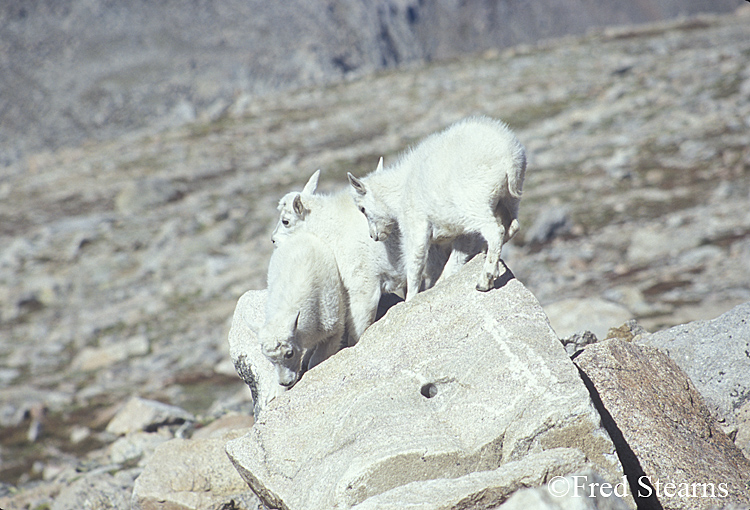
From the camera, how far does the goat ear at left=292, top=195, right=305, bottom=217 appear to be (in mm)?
7059

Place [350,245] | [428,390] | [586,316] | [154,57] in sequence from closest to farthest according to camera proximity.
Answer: [428,390]
[350,245]
[586,316]
[154,57]

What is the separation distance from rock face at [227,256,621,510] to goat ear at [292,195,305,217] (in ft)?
5.22

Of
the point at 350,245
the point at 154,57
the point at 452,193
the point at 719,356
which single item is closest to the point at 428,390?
the point at 350,245

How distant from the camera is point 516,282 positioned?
654 cm

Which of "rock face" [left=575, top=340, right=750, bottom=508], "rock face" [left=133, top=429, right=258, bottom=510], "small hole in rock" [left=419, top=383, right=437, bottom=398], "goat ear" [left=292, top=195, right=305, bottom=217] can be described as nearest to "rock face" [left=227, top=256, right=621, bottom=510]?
"small hole in rock" [left=419, top=383, right=437, bottom=398]

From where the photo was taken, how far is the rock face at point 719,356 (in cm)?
666

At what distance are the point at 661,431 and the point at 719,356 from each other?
1.74 metres

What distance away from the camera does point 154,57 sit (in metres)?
63.2

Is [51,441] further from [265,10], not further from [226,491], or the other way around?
[265,10]

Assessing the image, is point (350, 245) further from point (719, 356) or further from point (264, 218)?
point (264, 218)

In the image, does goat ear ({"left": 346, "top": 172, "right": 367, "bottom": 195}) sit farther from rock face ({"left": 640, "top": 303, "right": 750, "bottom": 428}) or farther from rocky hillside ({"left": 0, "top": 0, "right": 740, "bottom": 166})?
rocky hillside ({"left": 0, "top": 0, "right": 740, "bottom": 166})

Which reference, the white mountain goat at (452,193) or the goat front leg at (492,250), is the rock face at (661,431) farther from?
the white mountain goat at (452,193)

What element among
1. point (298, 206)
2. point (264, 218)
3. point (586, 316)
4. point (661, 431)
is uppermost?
A: point (298, 206)

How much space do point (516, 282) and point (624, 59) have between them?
144ft
